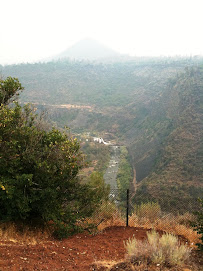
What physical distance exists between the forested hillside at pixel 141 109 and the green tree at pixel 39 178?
1729cm

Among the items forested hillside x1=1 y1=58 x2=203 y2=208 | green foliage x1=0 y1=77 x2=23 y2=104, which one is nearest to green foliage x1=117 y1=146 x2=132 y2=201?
forested hillside x1=1 y1=58 x2=203 y2=208

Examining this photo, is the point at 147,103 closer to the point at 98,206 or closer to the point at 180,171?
the point at 180,171

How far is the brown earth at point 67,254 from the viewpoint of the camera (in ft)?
14.1

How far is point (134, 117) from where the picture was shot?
77.1m

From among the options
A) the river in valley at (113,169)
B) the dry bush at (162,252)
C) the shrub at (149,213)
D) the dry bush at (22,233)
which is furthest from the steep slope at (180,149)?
the dry bush at (162,252)

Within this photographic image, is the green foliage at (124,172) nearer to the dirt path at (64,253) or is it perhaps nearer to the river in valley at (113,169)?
the river in valley at (113,169)

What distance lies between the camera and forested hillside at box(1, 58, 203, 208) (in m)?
34.7

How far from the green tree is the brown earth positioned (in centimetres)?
83

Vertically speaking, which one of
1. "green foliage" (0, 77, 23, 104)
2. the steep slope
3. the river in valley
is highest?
"green foliage" (0, 77, 23, 104)

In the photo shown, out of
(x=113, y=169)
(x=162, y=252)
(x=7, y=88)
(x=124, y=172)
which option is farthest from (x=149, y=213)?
(x=113, y=169)

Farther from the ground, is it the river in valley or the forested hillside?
the forested hillside

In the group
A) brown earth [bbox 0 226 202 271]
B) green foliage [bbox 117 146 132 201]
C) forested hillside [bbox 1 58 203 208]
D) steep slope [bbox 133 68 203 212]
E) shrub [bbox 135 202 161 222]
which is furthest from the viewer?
green foliage [bbox 117 146 132 201]

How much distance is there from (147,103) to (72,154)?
72797 mm

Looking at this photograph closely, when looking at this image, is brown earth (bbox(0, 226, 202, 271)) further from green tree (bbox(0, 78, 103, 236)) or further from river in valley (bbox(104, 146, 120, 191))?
river in valley (bbox(104, 146, 120, 191))
